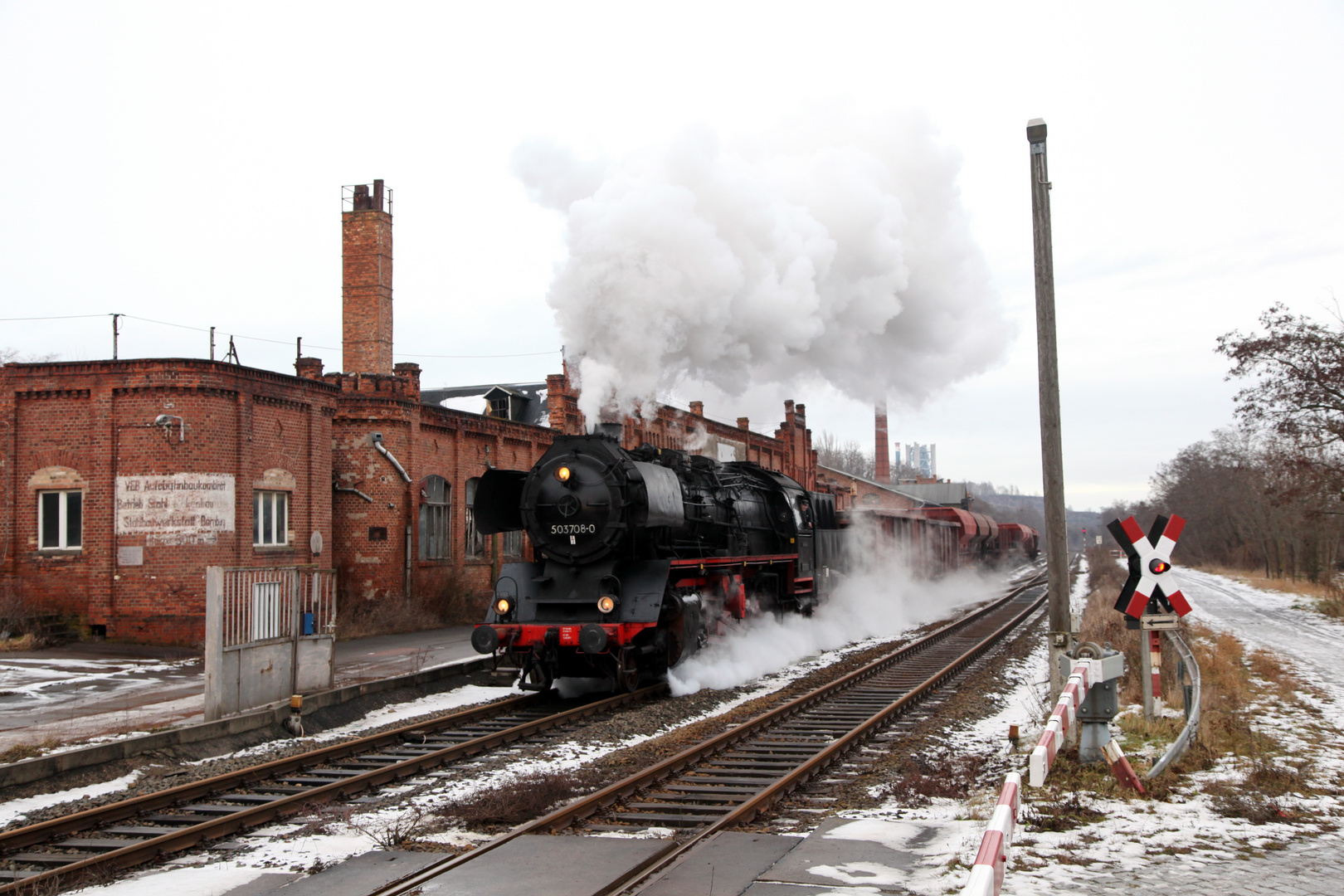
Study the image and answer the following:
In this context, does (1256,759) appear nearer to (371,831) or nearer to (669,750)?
(669,750)

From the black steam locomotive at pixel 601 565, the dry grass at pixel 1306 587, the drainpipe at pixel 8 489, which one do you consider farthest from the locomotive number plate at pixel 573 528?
the dry grass at pixel 1306 587

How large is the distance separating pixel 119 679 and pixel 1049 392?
38.2ft

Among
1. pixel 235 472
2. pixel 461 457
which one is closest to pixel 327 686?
pixel 235 472

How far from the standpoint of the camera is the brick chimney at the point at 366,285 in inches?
974

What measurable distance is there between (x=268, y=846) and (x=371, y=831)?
1.98 feet

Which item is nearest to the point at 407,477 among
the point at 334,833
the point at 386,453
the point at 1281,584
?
the point at 386,453

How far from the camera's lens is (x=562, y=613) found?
37.7 feet

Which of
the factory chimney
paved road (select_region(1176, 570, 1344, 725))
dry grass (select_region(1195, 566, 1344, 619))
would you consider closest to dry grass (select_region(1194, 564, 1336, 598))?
dry grass (select_region(1195, 566, 1344, 619))

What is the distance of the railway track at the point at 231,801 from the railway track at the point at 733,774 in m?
1.76

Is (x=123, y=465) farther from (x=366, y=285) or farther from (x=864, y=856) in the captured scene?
(x=864, y=856)

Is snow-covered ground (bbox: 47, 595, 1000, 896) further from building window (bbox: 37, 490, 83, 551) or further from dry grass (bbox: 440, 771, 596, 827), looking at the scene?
building window (bbox: 37, 490, 83, 551)

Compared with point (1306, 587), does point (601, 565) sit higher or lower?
higher

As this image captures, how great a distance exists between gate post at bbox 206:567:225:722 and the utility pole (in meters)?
7.74

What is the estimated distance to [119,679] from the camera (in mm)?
12852
